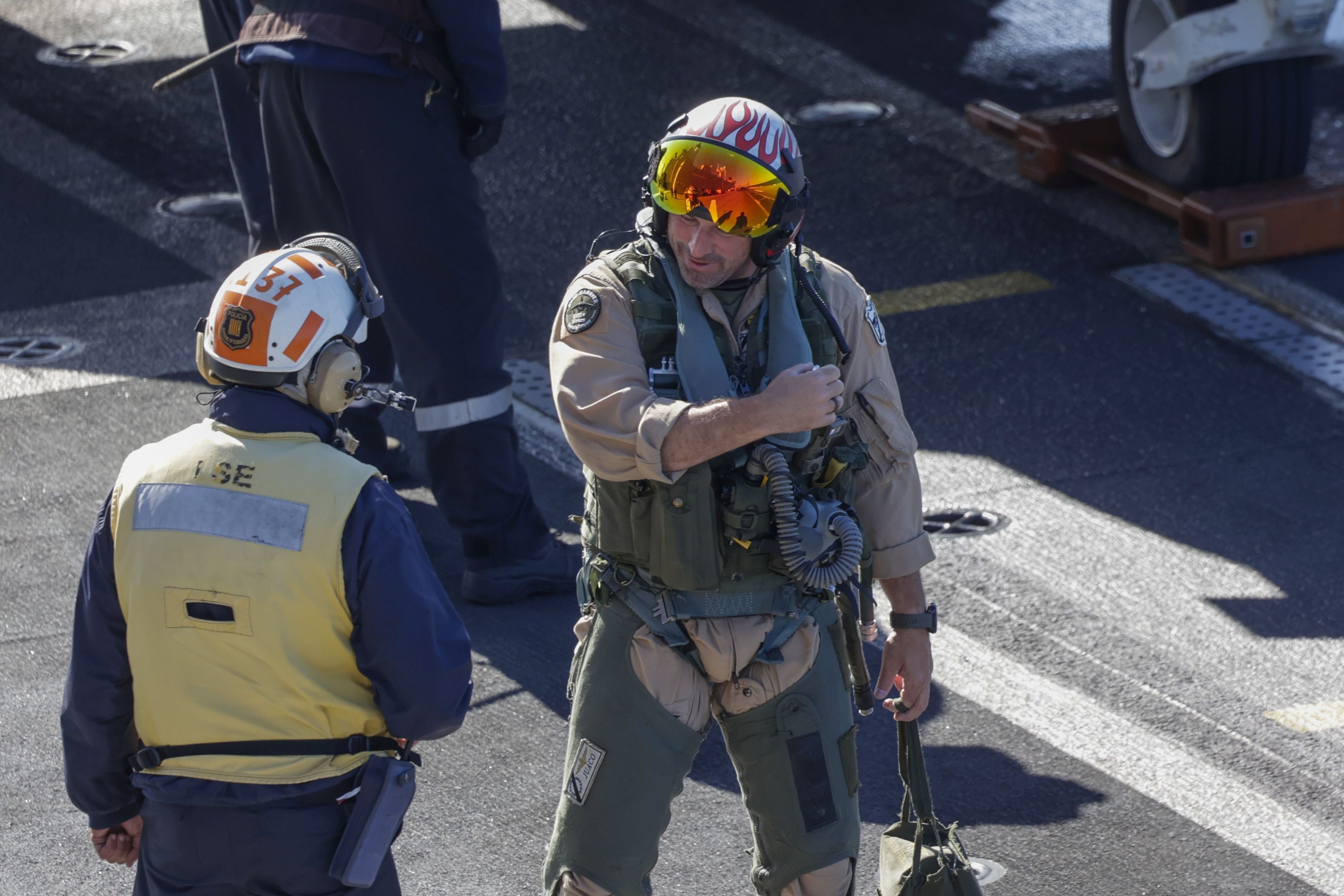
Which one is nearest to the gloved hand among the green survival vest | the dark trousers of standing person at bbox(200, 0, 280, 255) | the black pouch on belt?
the dark trousers of standing person at bbox(200, 0, 280, 255)

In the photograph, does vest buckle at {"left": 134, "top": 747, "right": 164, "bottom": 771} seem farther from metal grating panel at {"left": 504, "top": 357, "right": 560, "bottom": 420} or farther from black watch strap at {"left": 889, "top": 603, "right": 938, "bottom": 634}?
metal grating panel at {"left": 504, "top": 357, "right": 560, "bottom": 420}

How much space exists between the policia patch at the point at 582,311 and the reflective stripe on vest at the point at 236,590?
0.59 metres

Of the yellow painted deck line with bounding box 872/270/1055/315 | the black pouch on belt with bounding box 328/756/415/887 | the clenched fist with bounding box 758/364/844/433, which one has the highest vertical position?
the clenched fist with bounding box 758/364/844/433

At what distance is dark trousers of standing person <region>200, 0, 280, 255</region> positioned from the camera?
672 cm

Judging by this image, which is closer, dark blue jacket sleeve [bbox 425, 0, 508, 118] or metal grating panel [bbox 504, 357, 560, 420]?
dark blue jacket sleeve [bbox 425, 0, 508, 118]

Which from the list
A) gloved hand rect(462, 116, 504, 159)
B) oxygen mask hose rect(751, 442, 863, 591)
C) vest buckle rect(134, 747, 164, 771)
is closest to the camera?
vest buckle rect(134, 747, 164, 771)

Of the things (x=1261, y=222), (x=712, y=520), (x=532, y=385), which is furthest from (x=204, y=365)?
(x=1261, y=222)

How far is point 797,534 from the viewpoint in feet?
11.5

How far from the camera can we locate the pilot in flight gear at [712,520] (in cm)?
353

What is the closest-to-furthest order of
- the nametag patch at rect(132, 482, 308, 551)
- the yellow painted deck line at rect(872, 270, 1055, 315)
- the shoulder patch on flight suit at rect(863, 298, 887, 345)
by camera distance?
the nametag patch at rect(132, 482, 308, 551), the shoulder patch on flight suit at rect(863, 298, 887, 345), the yellow painted deck line at rect(872, 270, 1055, 315)

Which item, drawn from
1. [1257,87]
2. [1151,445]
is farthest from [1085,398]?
[1257,87]

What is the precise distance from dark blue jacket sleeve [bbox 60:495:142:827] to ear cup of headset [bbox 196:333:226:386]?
0.29 metres

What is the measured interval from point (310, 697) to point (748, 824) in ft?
6.30

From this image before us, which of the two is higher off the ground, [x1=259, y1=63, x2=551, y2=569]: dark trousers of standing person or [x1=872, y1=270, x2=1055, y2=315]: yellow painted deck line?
[x1=259, y1=63, x2=551, y2=569]: dark trousers of standing person
